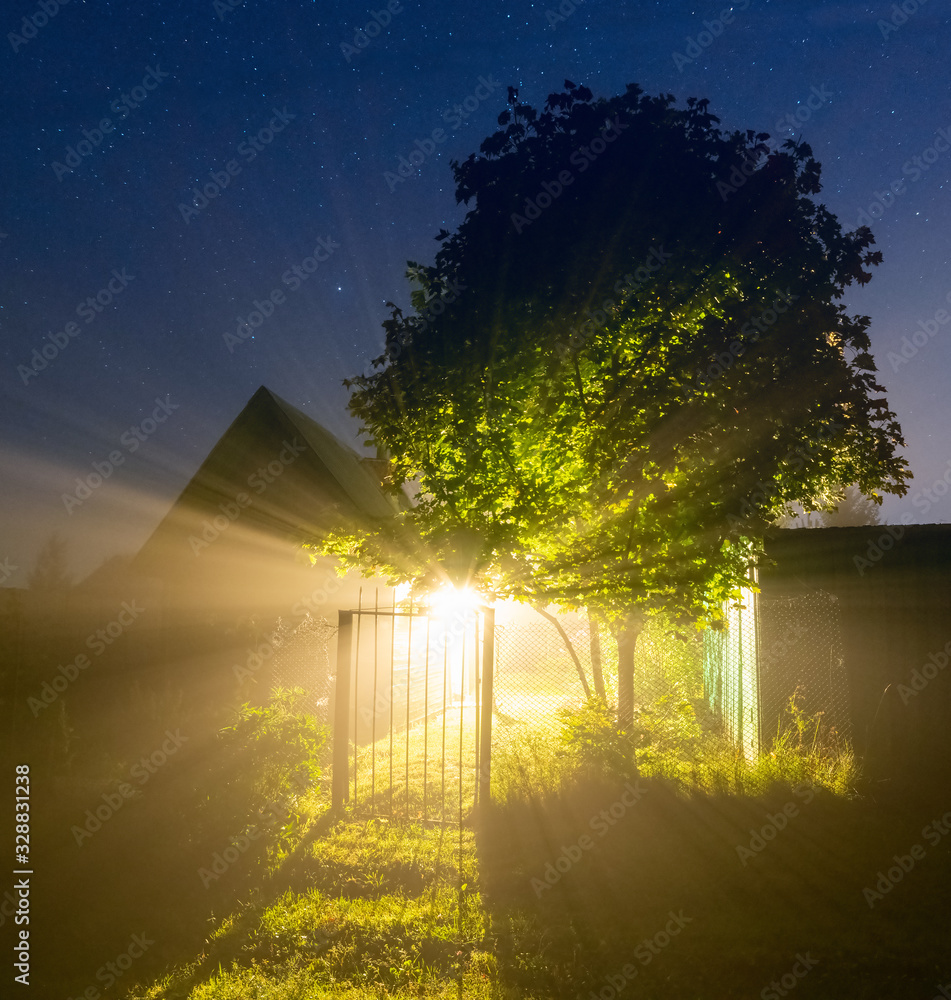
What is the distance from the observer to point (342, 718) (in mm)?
7430

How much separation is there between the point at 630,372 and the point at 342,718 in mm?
5824

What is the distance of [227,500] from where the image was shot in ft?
41.8

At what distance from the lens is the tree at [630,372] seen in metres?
7.75

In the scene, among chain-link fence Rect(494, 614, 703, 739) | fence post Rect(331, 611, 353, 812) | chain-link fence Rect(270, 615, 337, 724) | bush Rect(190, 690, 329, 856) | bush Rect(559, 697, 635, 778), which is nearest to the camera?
bush Rect(190, 690, 329, 856)

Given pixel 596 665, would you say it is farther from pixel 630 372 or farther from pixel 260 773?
pixel 260 773

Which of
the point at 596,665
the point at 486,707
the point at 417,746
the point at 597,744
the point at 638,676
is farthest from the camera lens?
the point at 638,676

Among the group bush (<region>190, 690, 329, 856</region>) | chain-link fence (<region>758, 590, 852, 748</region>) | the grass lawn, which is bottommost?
the grass lawn

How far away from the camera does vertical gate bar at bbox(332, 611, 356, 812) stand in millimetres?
7273

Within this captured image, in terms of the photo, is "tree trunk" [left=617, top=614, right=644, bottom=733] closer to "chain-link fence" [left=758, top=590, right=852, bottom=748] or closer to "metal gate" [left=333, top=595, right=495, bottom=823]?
"chain-link fence" [left=758, top=590, right=852, bottom=748]

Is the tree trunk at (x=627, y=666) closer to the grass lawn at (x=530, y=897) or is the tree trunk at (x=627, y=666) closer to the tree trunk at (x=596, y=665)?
the tree trunk at (x=596, y=665)

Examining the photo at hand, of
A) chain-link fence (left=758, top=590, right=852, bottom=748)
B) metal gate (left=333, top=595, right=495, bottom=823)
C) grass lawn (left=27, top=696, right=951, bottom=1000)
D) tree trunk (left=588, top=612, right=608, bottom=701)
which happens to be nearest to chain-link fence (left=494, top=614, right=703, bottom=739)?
tree trunk (left=588, top=612, right=608, bottom=701)

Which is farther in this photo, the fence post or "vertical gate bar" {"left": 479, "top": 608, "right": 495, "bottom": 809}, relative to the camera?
the fence post

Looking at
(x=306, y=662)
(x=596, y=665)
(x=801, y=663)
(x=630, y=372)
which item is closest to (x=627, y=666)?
(x=596, y=665)

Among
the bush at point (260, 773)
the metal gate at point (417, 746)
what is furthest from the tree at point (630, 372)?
the bush at point (260, 773)
